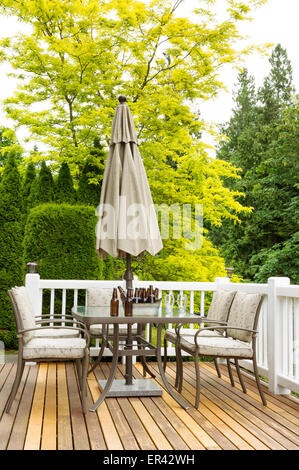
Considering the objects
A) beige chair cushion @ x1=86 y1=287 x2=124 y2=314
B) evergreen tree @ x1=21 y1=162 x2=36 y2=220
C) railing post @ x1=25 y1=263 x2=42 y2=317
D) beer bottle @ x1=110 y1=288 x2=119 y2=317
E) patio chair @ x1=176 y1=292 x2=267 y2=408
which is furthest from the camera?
evergreen tree @ x1=21 y1=162 x2=36 y2=220

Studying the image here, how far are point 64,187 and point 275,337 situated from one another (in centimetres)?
A: 508

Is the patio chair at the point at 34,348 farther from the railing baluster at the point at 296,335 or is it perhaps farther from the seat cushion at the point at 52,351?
the railing baluster at the point at 296,335

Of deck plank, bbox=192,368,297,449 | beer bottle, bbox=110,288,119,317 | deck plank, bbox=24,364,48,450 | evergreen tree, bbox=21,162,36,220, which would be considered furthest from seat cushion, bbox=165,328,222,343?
evergreen tree, bbox=21,162,36,220

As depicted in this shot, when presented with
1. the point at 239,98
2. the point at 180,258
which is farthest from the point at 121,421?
the point at 239,98

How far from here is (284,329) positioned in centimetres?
413

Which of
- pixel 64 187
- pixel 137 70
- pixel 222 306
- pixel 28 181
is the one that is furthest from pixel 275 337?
pixel 28 181

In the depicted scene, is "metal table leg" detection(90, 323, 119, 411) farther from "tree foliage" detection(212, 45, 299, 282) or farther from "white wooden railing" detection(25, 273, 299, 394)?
"tree foliage" detection(212, 45, 299, 282)

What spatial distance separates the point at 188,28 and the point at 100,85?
1826mm

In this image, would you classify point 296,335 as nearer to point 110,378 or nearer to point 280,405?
point 280,405

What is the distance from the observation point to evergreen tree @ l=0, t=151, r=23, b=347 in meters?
6.99

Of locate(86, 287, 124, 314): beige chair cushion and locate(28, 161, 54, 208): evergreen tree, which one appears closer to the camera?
locate(86, 287, 124, 314): beige chair cushion

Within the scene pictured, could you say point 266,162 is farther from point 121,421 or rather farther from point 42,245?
point 121,421

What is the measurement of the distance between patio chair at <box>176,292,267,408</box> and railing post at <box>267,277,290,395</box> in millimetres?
296

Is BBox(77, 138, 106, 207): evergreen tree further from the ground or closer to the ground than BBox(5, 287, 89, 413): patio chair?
further from the ground
